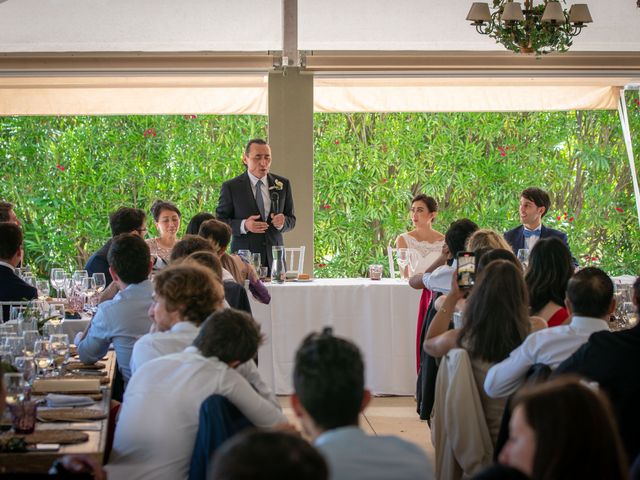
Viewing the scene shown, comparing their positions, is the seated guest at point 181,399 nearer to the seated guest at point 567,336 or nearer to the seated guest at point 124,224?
the seated guest at point 567,336

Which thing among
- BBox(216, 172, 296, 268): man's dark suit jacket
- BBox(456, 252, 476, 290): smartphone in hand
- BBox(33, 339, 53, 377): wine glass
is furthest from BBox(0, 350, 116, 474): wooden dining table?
BBox(216, 172, 296, 268): man's dark suit jacket

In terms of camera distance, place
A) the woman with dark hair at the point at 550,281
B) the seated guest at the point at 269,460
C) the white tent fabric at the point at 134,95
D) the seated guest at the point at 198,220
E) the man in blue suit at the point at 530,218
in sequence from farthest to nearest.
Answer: the white tent fabric at the point at 134,95 → the man in blue suit at the point at 530,218 → the seated guest at the point at 198,220 → the woman with dark hair at the point at 550,281 → the seated guest at the point at 269,460

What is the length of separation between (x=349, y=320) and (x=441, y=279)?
1.82 m

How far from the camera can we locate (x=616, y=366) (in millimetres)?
3113

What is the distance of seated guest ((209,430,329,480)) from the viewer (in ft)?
4.70

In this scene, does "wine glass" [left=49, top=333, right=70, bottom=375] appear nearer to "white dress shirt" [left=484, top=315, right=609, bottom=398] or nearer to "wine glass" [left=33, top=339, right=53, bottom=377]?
"wine glass" [left=33, top=339, right=53, bottom=377]

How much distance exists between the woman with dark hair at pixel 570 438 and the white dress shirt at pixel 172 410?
136 cm

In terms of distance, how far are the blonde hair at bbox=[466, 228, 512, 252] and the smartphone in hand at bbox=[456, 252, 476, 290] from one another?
1.99 feet

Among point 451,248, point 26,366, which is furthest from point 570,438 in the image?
point 451,248

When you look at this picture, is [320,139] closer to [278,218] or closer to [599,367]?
[278,218]

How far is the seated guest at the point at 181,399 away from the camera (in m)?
3.12

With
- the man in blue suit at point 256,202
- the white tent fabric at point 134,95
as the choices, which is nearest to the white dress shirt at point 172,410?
the man in blue suit at point 256,202

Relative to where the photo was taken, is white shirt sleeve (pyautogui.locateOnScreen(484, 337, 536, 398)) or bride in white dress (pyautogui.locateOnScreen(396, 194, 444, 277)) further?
bride in white dress (pyautogui.locateOnScreen(396, 194, 444, 277))

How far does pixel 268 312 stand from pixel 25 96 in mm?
3405
